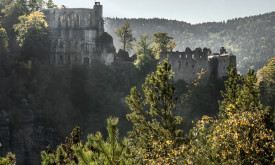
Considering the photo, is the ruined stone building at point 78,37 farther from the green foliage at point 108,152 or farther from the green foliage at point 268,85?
the green foliage at point 108,152

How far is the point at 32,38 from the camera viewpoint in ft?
209

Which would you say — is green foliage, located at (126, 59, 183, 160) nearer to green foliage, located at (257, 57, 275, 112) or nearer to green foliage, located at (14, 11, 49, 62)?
green foliage, located at (257, 57, 275, 112)

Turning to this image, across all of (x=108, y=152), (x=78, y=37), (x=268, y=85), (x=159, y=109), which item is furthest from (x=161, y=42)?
(x=108, y=152)

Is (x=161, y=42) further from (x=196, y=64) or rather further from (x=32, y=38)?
(x=32, y=38)

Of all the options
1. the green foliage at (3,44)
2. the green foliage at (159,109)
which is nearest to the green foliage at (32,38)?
the green foliage at (3,44)

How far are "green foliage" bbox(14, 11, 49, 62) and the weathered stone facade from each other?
63.8ft

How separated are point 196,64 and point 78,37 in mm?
19978

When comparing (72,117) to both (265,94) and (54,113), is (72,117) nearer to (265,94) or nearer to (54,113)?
(54,113)

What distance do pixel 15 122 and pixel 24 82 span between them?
6056 millimetres

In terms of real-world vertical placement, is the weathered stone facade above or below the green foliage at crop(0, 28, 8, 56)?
below

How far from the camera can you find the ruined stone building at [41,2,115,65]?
221ft

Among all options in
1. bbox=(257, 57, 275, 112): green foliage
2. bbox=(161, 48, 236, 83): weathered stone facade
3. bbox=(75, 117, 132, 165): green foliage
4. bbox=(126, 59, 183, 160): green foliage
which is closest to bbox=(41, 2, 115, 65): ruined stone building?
bbox=(161, 48, 236, 83): weathered stone facade

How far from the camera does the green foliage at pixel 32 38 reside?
6381cm

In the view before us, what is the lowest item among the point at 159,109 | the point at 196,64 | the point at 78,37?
the point at 159,109
